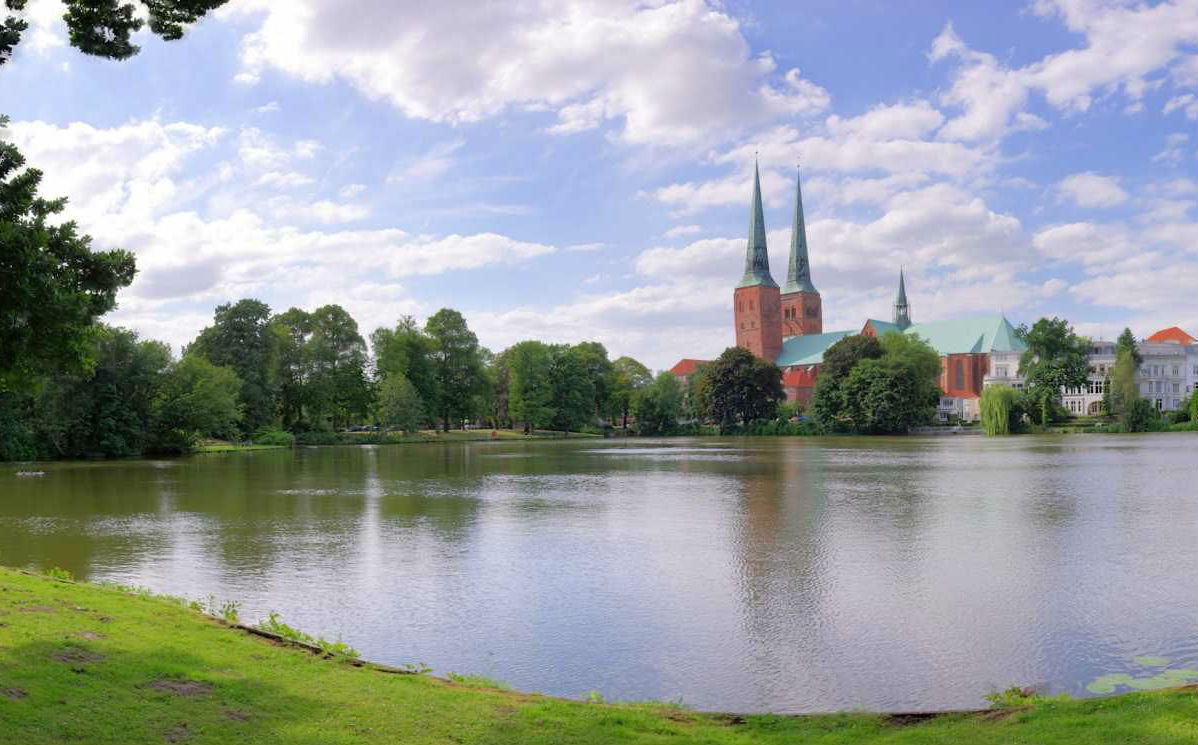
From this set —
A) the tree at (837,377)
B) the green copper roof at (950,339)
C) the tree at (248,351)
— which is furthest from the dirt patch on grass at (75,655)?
the green copper roof at (950,339)

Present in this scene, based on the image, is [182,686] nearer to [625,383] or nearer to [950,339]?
[625,383]

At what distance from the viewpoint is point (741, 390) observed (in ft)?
351

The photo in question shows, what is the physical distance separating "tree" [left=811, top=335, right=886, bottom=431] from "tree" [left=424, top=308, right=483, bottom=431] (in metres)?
37.8

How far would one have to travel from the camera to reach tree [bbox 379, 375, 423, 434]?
84.5 m

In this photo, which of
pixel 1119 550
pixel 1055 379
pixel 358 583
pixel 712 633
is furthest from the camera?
pixel 1055 379

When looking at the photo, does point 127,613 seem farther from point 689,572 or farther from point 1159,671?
point 1159,671

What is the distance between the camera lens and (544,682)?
930 centimetres

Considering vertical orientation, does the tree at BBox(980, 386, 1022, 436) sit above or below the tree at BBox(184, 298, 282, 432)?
below

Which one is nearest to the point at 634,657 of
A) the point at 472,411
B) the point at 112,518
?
the point at 112,518

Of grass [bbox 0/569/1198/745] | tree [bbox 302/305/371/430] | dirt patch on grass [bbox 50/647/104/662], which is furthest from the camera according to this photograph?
tree [bbox 302/305/371/430]

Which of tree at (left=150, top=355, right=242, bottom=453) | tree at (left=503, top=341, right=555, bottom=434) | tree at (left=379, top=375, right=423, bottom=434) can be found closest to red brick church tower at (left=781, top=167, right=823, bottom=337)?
tree at (left=503, top=341, right=555, bottom=434)

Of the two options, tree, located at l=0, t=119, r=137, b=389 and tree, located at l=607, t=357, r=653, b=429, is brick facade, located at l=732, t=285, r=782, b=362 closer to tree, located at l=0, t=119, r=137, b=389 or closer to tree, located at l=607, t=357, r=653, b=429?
tree, located at l=607, t=357, r=653, b=429

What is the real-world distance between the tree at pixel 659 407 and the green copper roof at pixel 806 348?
122 ft

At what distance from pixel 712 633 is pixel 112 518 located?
18164mm
